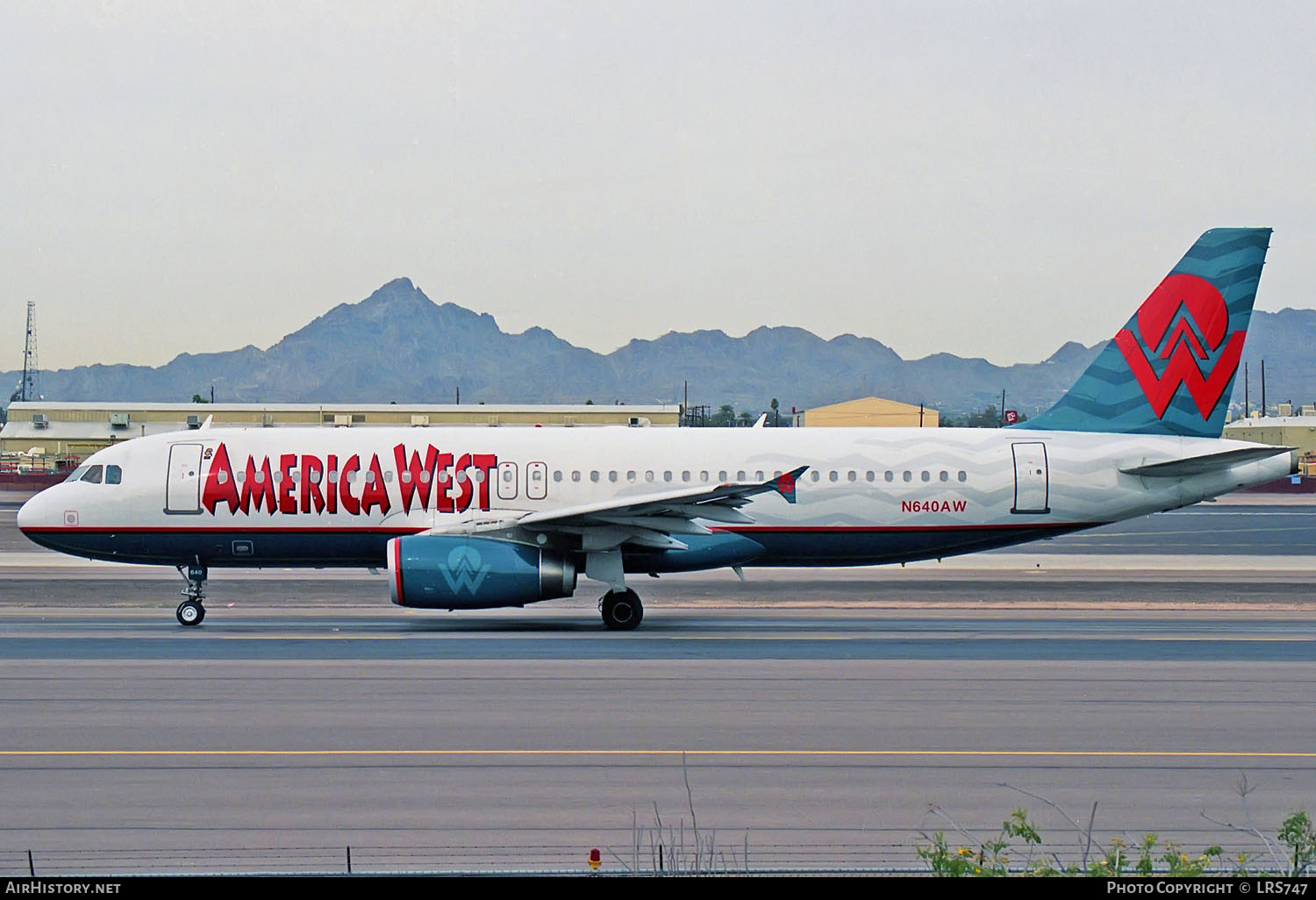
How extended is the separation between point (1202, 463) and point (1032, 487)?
3.43m

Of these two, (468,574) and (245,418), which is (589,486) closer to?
(468,574)

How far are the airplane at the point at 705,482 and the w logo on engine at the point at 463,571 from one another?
1.13 metres

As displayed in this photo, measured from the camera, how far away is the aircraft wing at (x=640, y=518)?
24.4 m

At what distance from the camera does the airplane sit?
26.6 m

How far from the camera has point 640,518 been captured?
25281 mm

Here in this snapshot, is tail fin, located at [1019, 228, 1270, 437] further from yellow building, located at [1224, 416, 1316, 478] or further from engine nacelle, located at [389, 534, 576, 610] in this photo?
yellow building, located at [1224, 416, 1316, 478]

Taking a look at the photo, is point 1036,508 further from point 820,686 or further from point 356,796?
point 356,796

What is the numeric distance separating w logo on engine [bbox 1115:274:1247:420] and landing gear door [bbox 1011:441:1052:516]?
3.18m

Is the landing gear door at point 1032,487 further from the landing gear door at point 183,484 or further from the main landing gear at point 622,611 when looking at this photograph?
the landing gear door at point 183,484

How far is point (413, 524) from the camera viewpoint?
26656 millimetres

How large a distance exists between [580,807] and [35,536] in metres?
19.3

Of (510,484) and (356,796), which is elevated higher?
(510,484)
